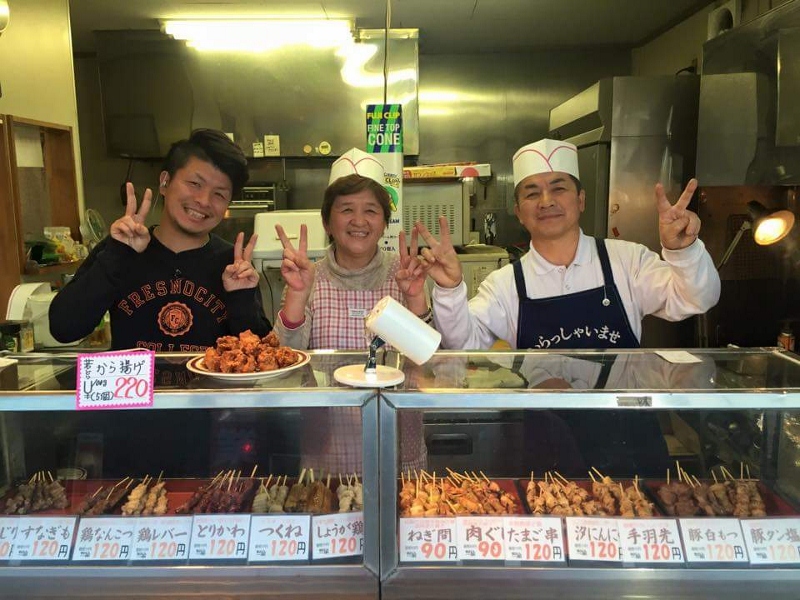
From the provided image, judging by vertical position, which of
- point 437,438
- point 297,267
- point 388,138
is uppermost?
point 388,138

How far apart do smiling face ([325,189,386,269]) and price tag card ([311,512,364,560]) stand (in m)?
1.08

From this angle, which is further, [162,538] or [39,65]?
[39,65]

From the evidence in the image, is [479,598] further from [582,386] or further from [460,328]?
[460,328]

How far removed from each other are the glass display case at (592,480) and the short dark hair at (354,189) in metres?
0.86

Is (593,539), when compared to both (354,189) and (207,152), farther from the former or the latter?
(207,152)

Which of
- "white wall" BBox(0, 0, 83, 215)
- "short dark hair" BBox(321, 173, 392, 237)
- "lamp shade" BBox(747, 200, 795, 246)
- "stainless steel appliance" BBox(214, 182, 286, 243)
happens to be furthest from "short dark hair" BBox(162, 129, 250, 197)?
"stainless steel appliance" BBox(214, 182, 286, 243)

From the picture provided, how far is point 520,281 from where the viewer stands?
2.14m

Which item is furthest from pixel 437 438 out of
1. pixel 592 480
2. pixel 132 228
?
pixel 132 228

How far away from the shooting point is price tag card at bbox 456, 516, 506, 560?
1301 mm

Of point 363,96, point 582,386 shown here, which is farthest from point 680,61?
point 582,386

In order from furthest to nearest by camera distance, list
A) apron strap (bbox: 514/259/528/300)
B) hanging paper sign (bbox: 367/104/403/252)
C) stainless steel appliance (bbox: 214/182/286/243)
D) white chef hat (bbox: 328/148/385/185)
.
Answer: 1. stainless steel appliance (bbox: 214/182/286/243)
2. hanging paper sign (bbox: 367/104/403/252)
3. white chef hat (bbox: 328/148/385/185)
4. apron strap (bbox: 514/259/528/300)

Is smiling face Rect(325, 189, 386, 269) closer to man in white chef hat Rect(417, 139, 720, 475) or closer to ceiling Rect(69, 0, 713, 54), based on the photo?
man in white chef hat Rect(417, 139, 720, 475)

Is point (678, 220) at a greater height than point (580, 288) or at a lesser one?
greater

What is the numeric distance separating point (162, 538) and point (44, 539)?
266 mm
